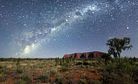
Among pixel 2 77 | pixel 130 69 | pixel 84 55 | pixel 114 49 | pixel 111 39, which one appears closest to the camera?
pixel 2 77

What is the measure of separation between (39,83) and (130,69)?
858 centimetres

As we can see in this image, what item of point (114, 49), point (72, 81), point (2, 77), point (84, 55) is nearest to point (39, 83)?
point (72, 81)

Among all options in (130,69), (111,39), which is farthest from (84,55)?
(130,69)

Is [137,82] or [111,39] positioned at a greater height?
[111,39]

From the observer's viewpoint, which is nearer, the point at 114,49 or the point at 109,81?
the point at 109,81

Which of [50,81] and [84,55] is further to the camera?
[84,55]

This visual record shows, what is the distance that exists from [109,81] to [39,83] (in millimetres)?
5161

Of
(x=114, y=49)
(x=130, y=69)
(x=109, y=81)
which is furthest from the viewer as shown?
(x=114, y=49)

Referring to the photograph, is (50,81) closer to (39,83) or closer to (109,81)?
(39,83)

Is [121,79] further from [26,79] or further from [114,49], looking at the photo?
[114,49]

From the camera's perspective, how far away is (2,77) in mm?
20516

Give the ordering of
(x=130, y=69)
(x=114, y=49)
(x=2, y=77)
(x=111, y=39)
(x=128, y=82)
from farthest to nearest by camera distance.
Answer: (x=111, y=39), (x=114, y=49), (x=130, y=69), (x=2, y=77), (x=128, y=82)

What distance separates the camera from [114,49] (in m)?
52.0

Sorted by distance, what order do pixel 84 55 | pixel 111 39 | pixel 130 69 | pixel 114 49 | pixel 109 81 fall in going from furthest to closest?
pixel 84 55
pixel 111 39
pixel 114 49
pixel 130 69
pixel 109 81
